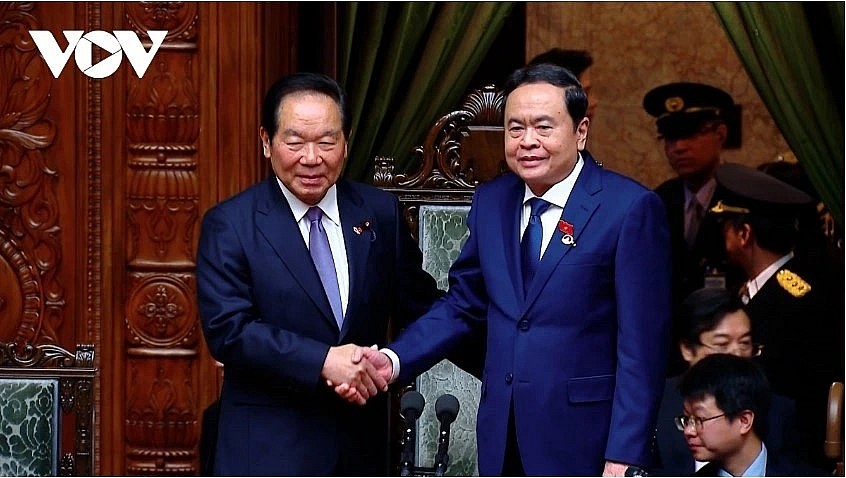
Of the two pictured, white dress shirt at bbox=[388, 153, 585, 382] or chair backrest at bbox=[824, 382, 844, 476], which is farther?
chair backrest at bbox=[824, 382, 844, 476]

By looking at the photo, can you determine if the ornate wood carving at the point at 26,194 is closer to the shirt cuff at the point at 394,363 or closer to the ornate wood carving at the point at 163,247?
the ornate wood carving at the point at 163,247

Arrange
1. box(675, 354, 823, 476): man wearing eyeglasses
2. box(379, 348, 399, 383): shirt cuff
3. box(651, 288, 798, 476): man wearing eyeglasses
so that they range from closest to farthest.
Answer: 1. box(379, 348, 399, 383): shirt cuff
2. box(675, 354, 823, 476): man wearing eyeglasses
3. box(651, 288, 798, 476): man wearing eyeglasses

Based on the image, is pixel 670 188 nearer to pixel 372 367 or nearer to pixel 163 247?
pixel 163 247

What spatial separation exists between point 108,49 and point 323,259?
4.76 ft

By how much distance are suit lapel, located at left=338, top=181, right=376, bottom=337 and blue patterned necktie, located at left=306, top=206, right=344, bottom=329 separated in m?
0.03

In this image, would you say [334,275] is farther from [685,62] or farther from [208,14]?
[685,62]

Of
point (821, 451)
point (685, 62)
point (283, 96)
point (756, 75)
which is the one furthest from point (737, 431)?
point (685, 62)

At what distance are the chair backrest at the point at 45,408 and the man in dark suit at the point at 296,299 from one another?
710 mm

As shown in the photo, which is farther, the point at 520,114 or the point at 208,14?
the point at 208,14

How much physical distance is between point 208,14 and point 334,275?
4.71 ft

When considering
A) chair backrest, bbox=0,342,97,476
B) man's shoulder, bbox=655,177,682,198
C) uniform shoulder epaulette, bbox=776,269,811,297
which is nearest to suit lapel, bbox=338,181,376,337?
chair backrest, bbox=0,342,97,476

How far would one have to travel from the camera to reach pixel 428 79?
5000 mm

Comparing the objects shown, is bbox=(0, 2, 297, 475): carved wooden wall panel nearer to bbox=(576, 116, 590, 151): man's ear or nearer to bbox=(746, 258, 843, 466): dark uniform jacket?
bbox=(576, 116, 590, 151): man's ear

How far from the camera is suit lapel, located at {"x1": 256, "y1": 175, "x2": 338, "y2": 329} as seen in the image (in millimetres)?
3572
